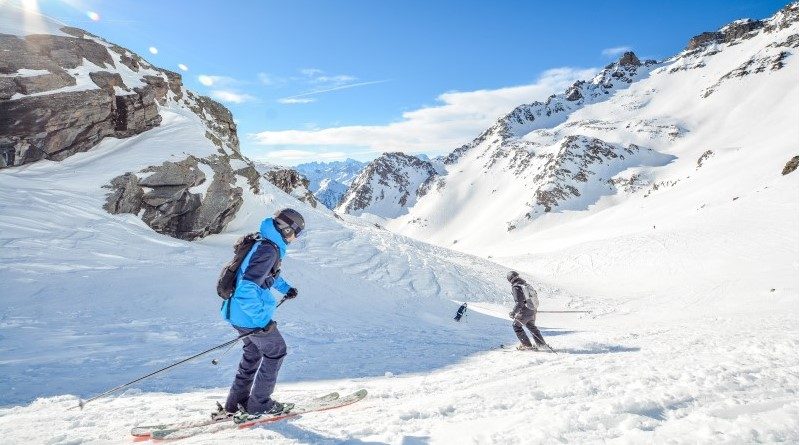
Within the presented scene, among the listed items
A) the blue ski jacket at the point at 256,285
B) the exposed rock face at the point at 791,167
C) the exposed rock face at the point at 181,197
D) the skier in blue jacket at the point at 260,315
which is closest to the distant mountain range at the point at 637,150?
the exposed rock face at the point at 791,167

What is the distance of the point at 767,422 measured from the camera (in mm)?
3494

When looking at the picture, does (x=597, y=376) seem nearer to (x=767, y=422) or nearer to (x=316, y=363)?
(x=767, y=422)

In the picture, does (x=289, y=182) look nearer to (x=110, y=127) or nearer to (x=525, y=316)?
(x=110, y=127)

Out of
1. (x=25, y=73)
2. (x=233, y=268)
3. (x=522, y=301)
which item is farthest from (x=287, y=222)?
(x=25, y=73)

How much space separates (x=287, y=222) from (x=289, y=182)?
36.0 metres

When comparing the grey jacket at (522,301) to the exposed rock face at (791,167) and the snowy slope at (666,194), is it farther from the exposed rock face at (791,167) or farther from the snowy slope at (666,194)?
the exposed rock face at (791,167)

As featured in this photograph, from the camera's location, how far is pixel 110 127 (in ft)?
66.2

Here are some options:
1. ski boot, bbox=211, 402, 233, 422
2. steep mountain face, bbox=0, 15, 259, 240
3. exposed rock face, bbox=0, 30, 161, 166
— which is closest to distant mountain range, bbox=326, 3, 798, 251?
steep mountain face, bbox=0, 15, 259, 240

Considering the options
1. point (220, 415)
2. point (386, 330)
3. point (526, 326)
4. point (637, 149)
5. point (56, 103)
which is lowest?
point (386, 330)

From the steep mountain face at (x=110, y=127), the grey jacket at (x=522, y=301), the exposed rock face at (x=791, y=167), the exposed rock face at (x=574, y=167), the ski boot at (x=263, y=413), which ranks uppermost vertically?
the exposed rock face at (x=574, y=167)

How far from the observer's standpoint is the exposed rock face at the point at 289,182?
123 feet

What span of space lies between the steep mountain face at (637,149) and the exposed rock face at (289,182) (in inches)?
3026

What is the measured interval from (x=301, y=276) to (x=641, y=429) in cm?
1455

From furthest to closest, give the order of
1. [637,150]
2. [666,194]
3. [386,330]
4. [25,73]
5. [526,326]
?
[637,150]
[666,194]
[25,73]
[386,330]
[526,326]
